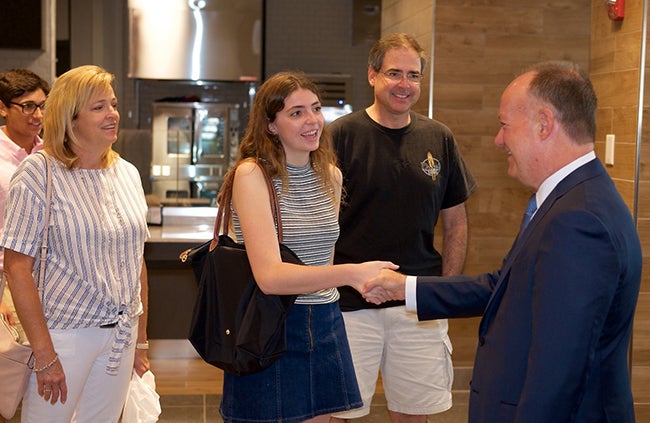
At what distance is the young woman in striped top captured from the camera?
265cm

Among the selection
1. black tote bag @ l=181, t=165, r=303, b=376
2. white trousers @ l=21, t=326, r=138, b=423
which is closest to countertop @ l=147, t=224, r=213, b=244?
white trousers @ l=21, t=326, r=138, b=423

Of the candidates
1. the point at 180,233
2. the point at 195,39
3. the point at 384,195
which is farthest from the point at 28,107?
the point at 195,39

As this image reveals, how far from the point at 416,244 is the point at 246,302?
1056 millimetres

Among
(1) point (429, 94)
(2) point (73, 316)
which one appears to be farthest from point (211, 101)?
(2) point (73, 316)

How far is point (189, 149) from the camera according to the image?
862cm

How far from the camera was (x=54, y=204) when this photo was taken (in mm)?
2807

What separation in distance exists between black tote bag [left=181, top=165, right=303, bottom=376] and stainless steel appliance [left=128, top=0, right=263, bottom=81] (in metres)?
5.79

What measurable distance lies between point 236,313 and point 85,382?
591mm

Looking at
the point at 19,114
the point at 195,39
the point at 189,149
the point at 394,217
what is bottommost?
the point at 394,217

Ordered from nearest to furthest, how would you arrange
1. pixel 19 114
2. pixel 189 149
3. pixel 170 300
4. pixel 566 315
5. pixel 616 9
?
pixel 566 315, pixel 19 114, pixel 616 9, pixel 170 300, pixel 189 149

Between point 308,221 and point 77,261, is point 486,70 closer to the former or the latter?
point 308,221

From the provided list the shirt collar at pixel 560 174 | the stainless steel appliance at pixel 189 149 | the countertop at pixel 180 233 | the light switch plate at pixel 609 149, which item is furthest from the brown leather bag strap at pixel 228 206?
the stainless steel appliance at pixel 189 149

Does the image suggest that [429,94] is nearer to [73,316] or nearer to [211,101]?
[73,316]

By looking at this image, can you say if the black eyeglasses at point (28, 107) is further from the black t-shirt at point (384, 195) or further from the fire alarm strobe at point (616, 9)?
the fire alarm strobe at point (616, 9)
